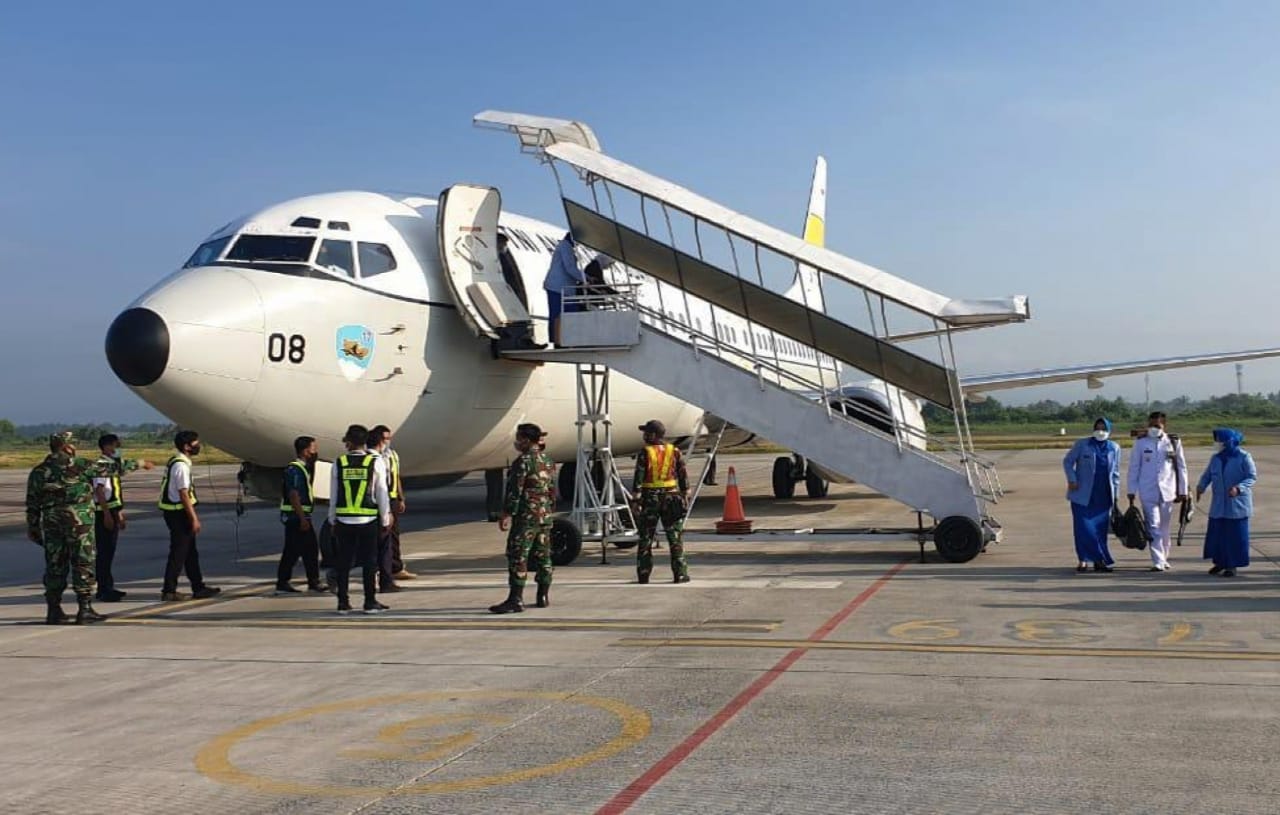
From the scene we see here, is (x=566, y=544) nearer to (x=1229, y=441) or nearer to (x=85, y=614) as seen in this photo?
(x=85, y=614)

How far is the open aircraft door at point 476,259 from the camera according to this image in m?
12.8

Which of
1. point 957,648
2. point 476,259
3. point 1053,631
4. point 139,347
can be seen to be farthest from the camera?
point 476,259

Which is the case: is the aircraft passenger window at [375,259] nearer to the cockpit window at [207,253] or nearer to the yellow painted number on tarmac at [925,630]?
the cockpit window at [207,253]

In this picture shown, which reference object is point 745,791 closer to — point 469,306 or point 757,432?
point 757,432

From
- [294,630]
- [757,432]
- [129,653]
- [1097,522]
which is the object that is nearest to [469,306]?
[757,432]

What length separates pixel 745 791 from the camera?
4.59m

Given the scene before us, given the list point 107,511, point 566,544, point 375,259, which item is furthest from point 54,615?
point 566,544

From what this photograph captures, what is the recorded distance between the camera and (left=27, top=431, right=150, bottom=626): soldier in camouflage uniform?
9719 mm

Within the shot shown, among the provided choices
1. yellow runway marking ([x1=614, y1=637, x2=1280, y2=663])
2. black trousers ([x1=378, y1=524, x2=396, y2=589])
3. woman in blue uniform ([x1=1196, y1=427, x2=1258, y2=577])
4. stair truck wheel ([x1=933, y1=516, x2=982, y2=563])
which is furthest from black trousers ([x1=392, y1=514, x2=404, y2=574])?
woman in blue uniform ([x1=1196, y1=427, x2=1258, y2=577])

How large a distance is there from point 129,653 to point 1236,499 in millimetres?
9686

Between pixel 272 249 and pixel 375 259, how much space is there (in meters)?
1.11

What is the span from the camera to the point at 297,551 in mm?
11461

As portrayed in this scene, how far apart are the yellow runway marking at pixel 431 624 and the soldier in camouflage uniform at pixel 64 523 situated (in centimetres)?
44

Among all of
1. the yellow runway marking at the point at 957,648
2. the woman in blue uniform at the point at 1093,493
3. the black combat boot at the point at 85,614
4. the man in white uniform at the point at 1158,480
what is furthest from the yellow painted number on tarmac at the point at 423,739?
the man in white uniform at the point at 1158,480
